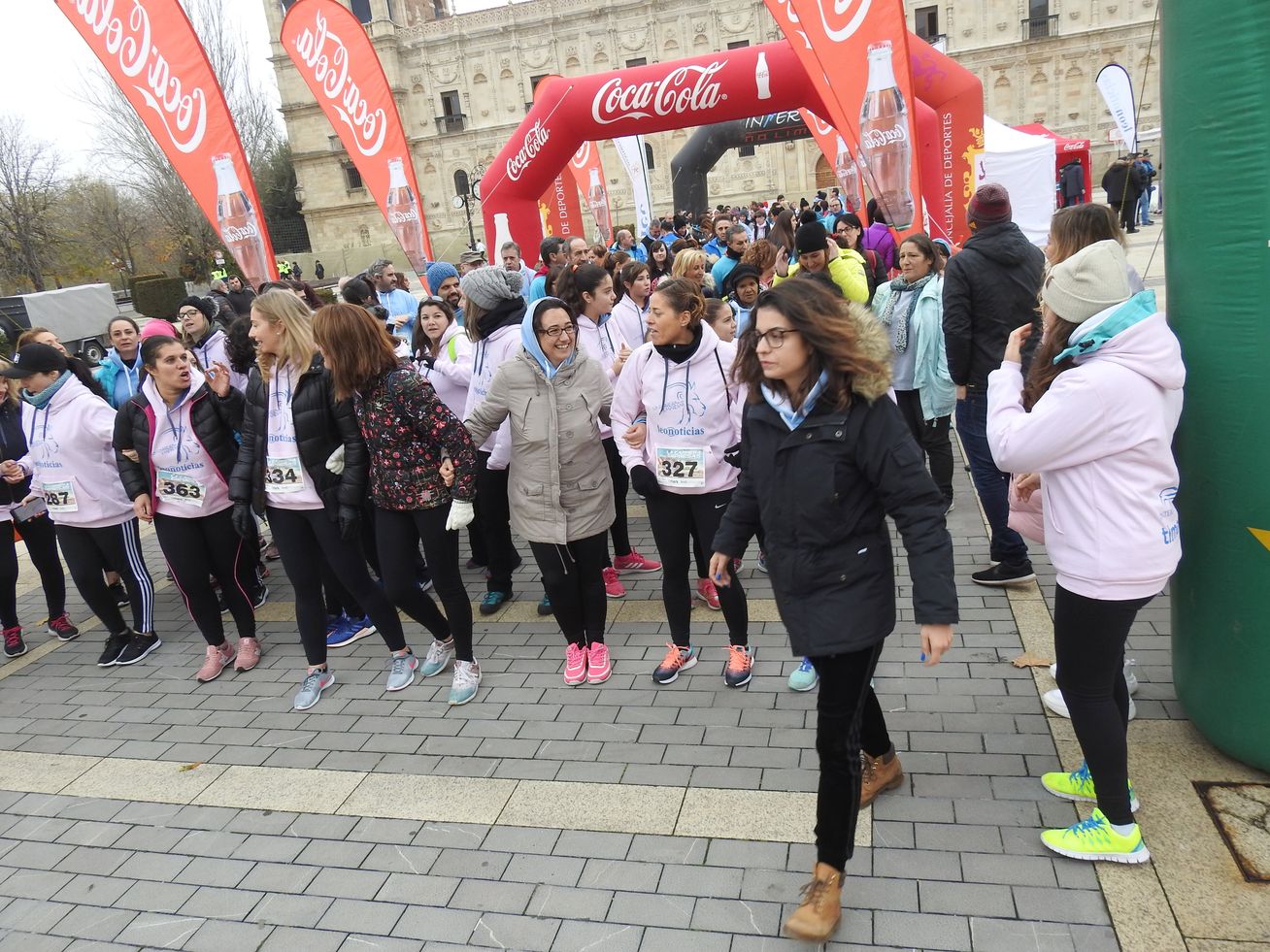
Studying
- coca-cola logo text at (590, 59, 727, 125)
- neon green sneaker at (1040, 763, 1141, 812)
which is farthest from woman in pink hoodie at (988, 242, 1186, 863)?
coca-cola logo text at (590, 59, 727, 125)

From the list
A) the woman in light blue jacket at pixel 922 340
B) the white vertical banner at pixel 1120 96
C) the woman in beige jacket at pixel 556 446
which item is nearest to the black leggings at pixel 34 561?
the woman in beige jacket at pixel 556 446

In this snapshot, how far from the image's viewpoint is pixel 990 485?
4598mm

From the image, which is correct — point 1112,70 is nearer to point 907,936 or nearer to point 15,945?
point 907,936

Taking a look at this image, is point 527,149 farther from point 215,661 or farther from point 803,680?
point 803,680

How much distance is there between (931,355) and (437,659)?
339 centimetres

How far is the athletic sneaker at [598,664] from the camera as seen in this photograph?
13.9 feet

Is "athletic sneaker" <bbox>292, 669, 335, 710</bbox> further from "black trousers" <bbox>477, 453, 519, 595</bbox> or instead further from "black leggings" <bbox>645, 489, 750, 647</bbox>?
"black leggings" <bbox>645, 489, 750, 647</bbox>

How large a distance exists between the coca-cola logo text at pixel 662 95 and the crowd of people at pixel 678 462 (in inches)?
187

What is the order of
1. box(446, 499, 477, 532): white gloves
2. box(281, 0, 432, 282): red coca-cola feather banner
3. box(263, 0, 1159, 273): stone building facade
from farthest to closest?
box(263, 0, 1159, 273): stone building facade, box(281, 0, 432, 282): red coca-cola feather banner, box(446, 499, 477, 532): white gloves

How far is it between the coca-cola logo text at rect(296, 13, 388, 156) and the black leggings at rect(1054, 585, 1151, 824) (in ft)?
31.1

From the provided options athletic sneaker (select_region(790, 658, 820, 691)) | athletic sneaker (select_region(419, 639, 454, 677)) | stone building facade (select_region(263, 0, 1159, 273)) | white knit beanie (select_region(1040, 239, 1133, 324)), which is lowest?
athletic sneaker (select_region(790, 658, 820, 691))

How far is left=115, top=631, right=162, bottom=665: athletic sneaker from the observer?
17.3 feet

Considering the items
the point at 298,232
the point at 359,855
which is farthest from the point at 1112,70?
the point at 298,232

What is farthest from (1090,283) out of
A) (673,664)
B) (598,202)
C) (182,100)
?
(598,202)
